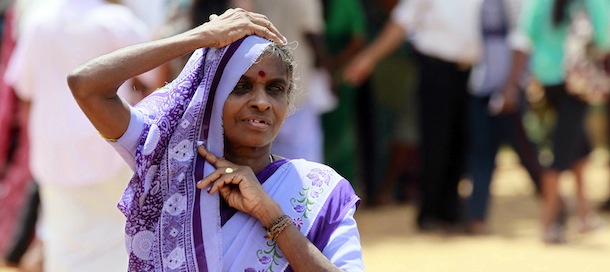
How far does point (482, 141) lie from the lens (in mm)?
9062

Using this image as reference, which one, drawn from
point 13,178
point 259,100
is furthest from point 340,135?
point 259,100

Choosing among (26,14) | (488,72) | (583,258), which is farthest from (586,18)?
(26,14)

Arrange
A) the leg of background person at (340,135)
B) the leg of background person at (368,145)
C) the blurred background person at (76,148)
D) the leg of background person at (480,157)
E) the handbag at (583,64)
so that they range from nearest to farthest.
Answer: the blurred background person at (76,148), the handbag at (583,64), the leg of background person at (480,157), the leg of background person at (340,135), the leg of background person at (368,145)

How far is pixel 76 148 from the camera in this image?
5.80 metres

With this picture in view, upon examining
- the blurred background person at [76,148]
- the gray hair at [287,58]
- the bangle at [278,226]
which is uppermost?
the blurred background person at [76,148]

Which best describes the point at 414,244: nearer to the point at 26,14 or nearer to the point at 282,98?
the point at 26,14

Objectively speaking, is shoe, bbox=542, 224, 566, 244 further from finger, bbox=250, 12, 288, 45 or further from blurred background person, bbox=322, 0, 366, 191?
finger, bbox=250, 12, 288, 45

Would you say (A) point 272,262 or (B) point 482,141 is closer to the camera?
(A) point 272,262

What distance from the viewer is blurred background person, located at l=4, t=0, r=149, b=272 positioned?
5.79 metres

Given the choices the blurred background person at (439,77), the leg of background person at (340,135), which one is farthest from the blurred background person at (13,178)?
the leg of background person at (340,135)

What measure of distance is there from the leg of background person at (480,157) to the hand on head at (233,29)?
5799 mm

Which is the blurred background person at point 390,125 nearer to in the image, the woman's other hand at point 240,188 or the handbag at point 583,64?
the handbag at point 583,64

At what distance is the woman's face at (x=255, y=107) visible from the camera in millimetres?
3238

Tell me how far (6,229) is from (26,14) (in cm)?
174
